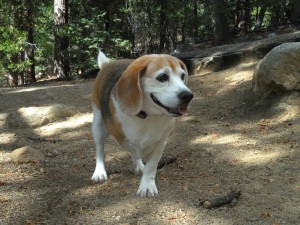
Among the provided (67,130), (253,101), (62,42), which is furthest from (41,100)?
(62,42)

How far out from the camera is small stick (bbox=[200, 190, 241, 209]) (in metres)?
3.47

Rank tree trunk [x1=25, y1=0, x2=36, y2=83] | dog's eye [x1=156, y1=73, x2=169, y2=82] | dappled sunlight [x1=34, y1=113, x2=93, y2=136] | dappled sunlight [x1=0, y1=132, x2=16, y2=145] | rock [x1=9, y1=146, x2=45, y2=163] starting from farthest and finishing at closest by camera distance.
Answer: tree trunk [x1=25, y1=0, x2=36, y2=83], dappled sunlight [x1=34, y1=113, x2=93, y2=136], dappled sunlight [x1=0, y1=132, x2=16, y2=145], rock [x1=9, y1=146, x2=45, y2=163], dog's eye [x1=156, y1=73, x2=169, y2=82]

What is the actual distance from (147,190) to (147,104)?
90 cm

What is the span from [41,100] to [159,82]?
583 cm

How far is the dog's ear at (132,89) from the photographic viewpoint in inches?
127

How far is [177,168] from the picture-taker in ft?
15.2

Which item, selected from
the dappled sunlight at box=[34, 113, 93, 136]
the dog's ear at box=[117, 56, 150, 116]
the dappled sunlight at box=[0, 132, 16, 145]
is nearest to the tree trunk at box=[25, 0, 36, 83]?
the dappled sunlight at box=[34, 113, 93, 136]

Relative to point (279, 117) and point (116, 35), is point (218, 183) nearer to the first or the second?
point (279, 117)

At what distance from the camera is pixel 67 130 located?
6.83 m

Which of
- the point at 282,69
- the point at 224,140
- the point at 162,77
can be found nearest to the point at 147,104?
the point at 162,77

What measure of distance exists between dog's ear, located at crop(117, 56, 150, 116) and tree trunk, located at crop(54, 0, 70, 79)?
35.3 ft

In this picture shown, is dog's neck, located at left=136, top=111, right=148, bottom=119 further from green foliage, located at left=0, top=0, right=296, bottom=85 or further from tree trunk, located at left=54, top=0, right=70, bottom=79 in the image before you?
tree trunk, located at left=54, top=0, right=70, bottom=79

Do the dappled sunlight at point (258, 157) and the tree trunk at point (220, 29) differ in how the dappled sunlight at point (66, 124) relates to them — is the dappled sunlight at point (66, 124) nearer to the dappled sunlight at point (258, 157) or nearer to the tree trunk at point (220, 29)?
the dappled sunlight at point (258, 157)

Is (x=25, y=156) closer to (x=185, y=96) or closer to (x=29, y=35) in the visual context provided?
(x=185, y=96)
